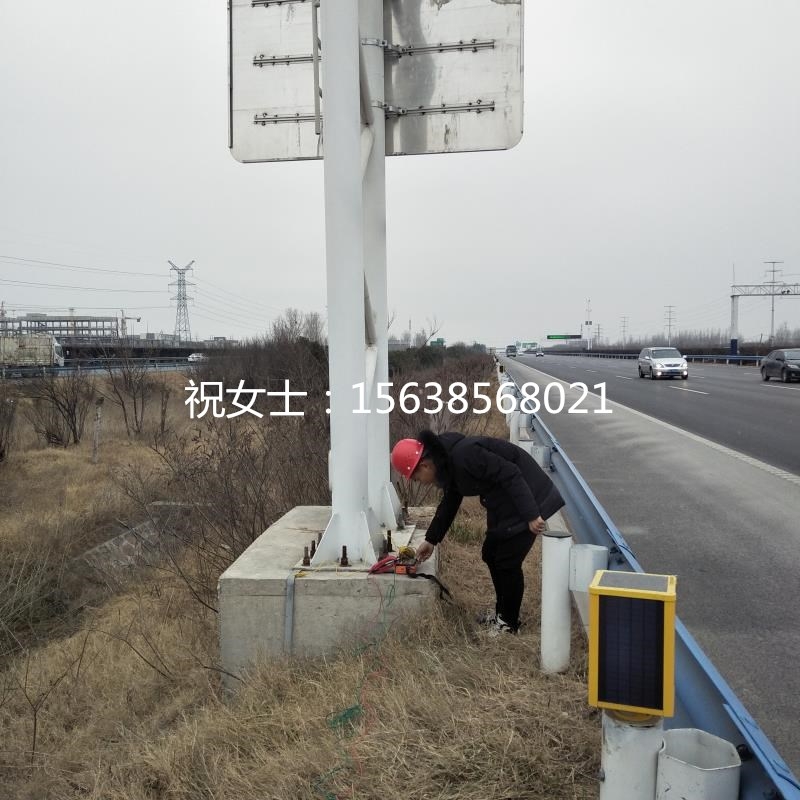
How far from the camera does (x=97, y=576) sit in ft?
29.7

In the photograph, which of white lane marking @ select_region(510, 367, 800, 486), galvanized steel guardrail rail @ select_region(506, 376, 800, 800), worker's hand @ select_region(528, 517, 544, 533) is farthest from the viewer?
white lane marking @ select_region(510, 367, 800, 486)

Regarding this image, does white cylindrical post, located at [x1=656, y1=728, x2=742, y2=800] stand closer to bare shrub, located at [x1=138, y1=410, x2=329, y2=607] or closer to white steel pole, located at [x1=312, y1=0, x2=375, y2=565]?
white steel pole, located at [x1=312, y1=0, x2=375, y2=565]

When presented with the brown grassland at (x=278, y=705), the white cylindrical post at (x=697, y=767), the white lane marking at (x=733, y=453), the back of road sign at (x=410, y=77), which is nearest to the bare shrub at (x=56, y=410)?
the brown grassland at (x=278, y=705)

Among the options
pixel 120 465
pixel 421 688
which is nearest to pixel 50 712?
pixel 421 688

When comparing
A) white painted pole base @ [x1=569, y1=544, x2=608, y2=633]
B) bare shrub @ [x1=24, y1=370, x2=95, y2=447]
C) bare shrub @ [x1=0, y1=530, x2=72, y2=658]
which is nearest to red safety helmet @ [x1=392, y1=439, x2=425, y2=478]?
white painted pole base @ [x1=569, y1=544, x2=608, y2=633]

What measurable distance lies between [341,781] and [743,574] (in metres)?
4.19

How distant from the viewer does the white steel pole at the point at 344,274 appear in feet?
13.8

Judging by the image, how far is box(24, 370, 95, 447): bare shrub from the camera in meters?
19.4

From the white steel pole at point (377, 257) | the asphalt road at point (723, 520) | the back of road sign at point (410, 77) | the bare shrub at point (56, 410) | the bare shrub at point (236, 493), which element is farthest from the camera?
the bare shrub at point (56, 410)

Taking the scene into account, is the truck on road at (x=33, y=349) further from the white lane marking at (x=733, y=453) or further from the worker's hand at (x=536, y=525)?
the worker's hand at (x=536, y=525)

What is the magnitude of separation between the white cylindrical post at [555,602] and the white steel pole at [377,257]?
6.92 feet

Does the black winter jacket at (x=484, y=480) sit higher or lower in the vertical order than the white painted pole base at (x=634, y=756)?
higher

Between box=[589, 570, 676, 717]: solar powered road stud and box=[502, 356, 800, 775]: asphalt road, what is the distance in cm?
175

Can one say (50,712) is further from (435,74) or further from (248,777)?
(435,74)
